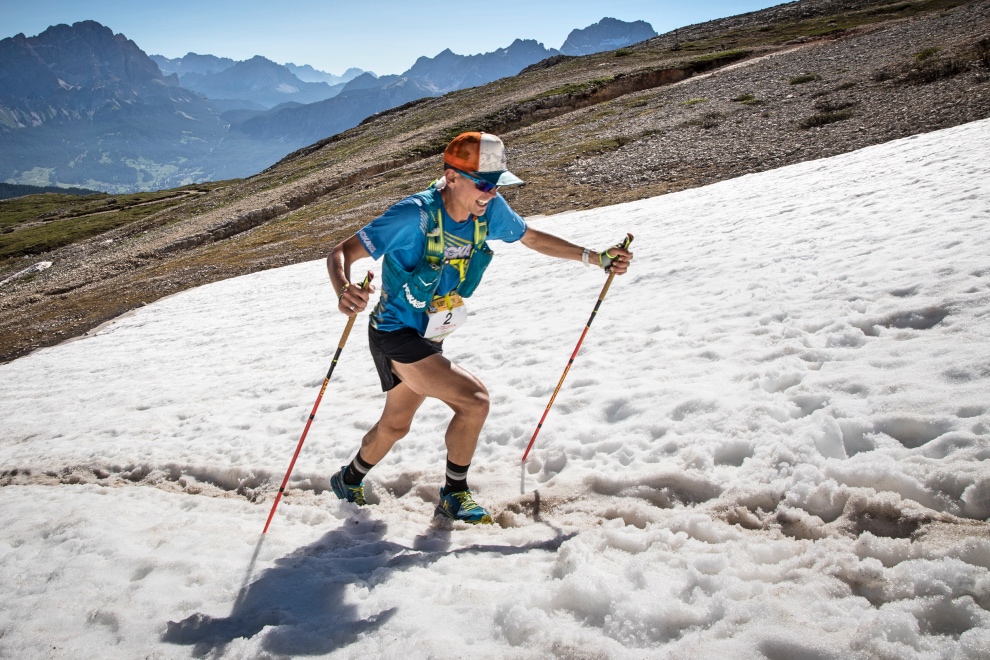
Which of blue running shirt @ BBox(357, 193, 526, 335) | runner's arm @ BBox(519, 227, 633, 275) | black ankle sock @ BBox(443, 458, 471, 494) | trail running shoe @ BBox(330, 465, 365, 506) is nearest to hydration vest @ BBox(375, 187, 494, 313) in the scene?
blue running shirt @ BBox(357, 193, 526, 335)

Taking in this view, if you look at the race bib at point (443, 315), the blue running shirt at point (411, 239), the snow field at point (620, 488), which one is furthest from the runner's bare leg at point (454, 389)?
the snow field at point (620, 488)

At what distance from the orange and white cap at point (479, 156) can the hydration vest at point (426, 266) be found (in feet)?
1.45

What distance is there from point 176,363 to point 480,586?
45.7 feet

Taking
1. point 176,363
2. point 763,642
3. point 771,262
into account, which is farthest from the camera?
point 176,363

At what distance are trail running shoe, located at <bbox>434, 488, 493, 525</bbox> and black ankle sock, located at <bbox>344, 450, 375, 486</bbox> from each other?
1.02m

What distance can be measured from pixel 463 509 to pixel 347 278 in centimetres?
268

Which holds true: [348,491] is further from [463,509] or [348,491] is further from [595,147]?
[595,147]

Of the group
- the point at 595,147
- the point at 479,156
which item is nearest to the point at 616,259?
the point at 479,156

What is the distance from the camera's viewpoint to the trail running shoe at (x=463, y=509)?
6289mm

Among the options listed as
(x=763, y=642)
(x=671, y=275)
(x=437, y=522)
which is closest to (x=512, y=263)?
(x=671, y=275)

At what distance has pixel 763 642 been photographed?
3.88m

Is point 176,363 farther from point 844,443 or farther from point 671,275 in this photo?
point 844,443

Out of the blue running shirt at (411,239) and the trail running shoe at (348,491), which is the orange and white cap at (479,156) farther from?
the trail running shoe at (348,491)

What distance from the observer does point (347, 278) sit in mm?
5754
